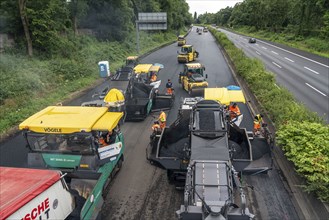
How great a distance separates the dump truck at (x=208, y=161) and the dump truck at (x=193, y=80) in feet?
34.6

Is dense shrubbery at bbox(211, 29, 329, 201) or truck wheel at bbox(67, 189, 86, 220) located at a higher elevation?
dense shrubbery at bbox(211, 29, 329, 201)

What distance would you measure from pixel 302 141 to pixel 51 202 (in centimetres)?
834

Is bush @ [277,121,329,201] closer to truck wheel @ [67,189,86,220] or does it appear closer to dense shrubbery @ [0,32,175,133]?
truck wheel @ [67,189,86,220]

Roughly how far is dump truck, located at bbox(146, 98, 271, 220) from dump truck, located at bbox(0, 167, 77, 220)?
302 centimetres

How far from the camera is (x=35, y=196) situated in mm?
6516

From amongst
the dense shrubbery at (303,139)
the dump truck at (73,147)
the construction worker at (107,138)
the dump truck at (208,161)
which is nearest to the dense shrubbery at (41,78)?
the dump truck at (73,147)

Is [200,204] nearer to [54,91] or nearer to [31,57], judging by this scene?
[54,91]

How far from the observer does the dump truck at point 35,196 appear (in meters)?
6.11

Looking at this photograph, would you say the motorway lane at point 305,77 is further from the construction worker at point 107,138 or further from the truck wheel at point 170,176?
the construction worker at point 107,138

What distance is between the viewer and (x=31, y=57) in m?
26.8

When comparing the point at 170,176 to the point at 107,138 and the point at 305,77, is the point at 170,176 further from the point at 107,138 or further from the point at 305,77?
the point at 305,77

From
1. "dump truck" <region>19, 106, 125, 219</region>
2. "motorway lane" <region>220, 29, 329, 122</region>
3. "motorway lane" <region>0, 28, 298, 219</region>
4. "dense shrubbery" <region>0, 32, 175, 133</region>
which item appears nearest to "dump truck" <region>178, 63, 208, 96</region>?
"motorway lane" <region>220, 29, 329, 122</region>

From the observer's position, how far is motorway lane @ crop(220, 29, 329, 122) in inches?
820

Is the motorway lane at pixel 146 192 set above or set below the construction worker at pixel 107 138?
below
